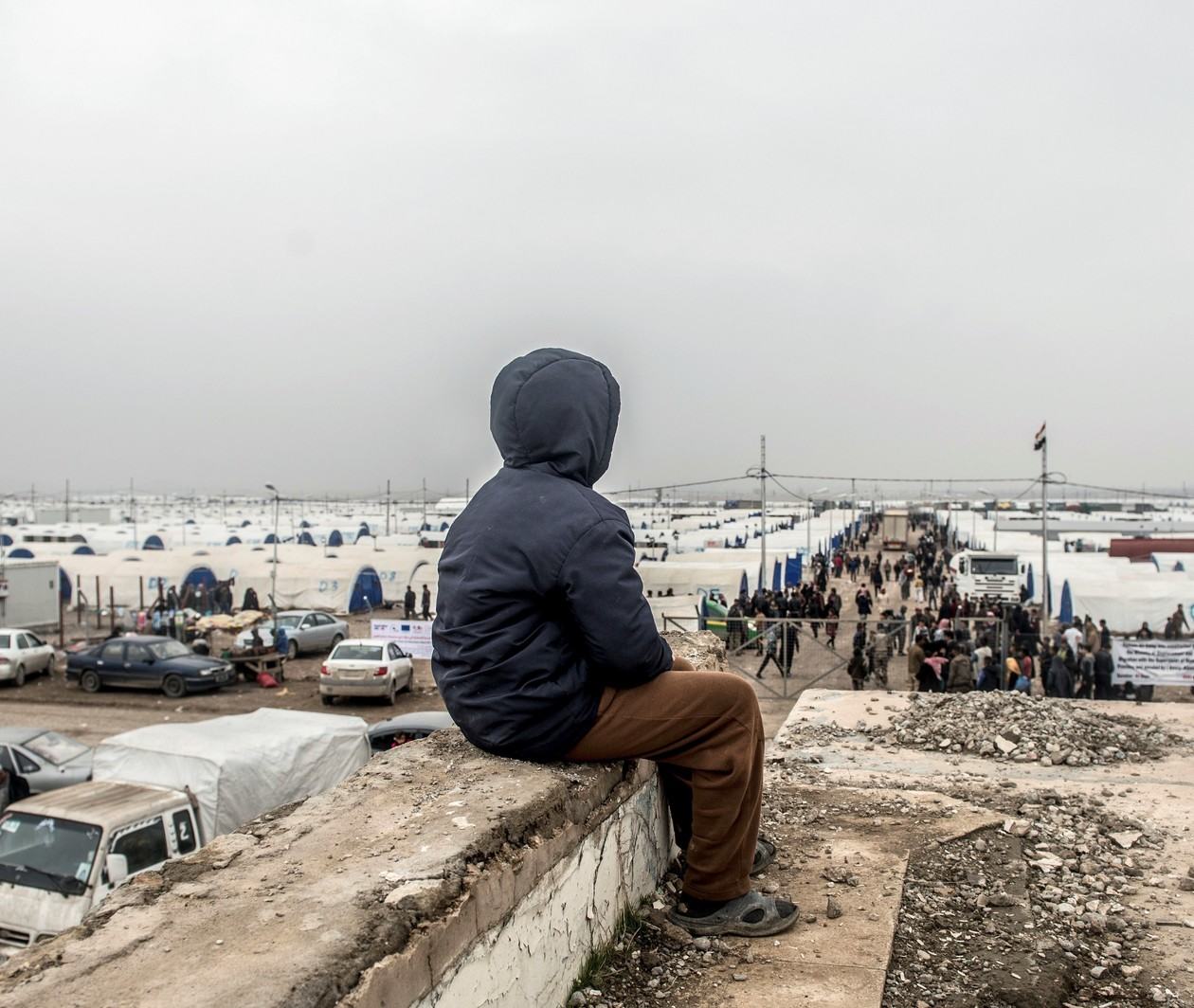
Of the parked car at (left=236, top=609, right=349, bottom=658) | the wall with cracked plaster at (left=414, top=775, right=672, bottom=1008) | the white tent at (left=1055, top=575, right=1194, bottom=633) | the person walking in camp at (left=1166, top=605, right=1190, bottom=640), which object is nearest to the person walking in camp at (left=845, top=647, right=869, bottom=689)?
the person walking in camp at (left=1166, top=605, right=1190, bottom=640)

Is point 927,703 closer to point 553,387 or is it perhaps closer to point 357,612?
point 553,387

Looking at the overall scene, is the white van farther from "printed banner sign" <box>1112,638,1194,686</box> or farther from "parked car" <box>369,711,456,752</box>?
"printed banner sign" <box>1112,638,1194,686</box>

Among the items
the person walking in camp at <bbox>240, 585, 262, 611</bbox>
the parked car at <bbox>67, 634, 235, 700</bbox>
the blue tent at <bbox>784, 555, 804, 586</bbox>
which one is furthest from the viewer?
the blue tent at <bbox>784, 555, 804, 586</bbox>

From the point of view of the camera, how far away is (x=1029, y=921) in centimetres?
324

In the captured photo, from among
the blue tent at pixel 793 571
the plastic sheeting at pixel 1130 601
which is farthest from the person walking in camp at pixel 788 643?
the blue tent at pixel 793 571

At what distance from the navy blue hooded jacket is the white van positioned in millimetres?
6484

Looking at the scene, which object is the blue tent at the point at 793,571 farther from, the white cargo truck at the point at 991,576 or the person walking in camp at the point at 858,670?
the person walking in camp at the point at 858,670

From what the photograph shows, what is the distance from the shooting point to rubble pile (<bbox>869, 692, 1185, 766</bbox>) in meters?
6.51

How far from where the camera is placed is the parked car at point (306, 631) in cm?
2656

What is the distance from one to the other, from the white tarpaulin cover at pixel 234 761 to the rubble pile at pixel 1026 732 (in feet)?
19.5

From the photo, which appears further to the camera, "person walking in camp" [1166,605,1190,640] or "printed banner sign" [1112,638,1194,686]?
"person walking in camp" [1166,605,1190,640]

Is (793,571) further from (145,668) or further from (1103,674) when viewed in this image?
(145,668)

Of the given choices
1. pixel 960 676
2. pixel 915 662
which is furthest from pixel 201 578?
pixel 960 676

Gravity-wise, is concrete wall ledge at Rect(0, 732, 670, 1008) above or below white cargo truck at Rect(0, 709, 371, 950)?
above
